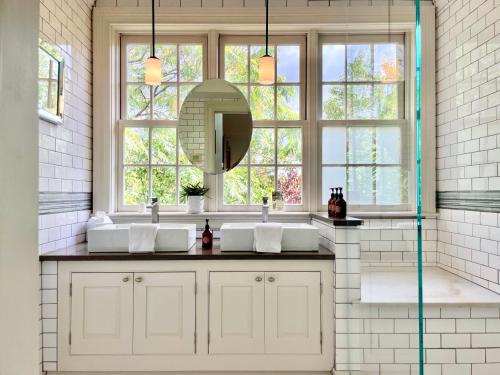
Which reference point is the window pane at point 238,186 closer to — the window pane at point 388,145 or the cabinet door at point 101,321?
the cabinet door at point 101,321

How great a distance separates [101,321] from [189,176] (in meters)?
1.29

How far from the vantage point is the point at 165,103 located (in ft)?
9.39

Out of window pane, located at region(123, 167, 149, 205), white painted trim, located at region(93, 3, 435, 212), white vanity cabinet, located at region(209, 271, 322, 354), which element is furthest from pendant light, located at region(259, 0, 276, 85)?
white vanity cabinet, located at region(209, 271, 322, 354)

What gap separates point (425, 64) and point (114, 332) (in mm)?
2443

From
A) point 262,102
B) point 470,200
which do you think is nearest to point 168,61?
point 262,102

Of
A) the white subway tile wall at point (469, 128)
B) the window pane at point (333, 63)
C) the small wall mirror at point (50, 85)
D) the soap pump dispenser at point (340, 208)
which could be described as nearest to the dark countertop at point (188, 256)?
the soap pump dispenser at point (340, 208)

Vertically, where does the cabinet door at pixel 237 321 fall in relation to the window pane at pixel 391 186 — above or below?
below

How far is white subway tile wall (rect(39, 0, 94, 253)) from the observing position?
2.12 m

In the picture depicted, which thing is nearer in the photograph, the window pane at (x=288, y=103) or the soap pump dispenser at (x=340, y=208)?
the soap pump dispenser at (x=340, y=208)

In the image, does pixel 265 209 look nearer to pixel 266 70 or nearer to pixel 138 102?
pixel 266 70

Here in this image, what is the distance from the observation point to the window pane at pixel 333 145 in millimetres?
2812

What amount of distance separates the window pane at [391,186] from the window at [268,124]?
104 cm

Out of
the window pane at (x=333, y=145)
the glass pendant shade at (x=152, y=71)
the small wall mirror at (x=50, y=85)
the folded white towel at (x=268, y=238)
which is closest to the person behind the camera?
the small wall mirror at (x=50, y=85)

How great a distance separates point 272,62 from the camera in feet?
8.52
